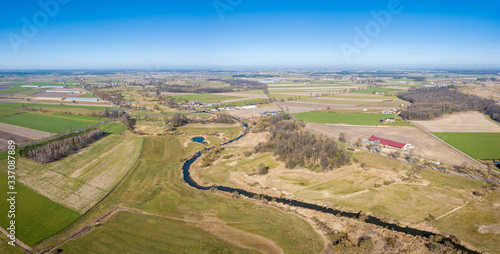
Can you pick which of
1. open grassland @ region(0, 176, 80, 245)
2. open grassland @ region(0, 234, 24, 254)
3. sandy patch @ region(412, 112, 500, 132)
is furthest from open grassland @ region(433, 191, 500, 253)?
open grassland @ region(0, 234, 24, 254)

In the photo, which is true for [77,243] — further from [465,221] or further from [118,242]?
[465,221]

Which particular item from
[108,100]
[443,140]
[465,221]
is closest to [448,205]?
[465,221]

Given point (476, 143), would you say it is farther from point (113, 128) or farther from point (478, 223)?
point (113, 128)

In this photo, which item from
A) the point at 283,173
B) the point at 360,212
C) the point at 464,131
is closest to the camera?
the point at 360,212

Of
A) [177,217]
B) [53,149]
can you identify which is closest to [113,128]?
[53,149]

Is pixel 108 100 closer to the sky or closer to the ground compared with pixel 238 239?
closer to the sky

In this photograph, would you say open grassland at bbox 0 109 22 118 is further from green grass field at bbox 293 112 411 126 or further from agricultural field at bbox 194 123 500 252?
green grass field at bbox 293 112 411 126
